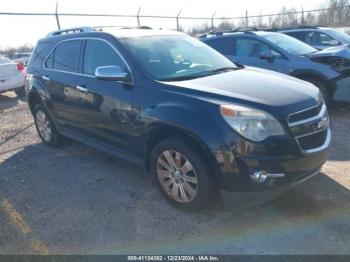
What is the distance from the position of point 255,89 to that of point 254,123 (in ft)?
1.75

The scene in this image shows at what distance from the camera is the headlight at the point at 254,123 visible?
3.21 m

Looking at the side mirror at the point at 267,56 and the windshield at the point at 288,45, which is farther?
the windshield at the point at 288,45

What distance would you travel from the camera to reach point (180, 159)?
143 inches

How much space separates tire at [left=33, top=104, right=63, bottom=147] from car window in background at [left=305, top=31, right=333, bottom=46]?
7.85 m

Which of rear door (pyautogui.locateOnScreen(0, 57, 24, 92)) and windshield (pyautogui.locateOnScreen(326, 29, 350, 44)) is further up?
windshield (pyautogui.locateOnScreen(326, 29, 350, 44))

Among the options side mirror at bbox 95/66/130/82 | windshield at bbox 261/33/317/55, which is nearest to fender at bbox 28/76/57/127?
side mirror at bbox 95/66/130/82

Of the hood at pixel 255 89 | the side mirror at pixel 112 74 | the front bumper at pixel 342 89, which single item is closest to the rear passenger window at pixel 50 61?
the side mirror at pixel 112 74

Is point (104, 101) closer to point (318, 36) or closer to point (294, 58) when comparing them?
point (294, 58)

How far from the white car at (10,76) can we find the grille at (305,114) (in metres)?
9.58

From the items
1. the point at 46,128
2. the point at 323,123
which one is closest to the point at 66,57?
the point at 46,128

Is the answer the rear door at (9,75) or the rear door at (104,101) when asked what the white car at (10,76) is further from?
the rear door at (104,101)

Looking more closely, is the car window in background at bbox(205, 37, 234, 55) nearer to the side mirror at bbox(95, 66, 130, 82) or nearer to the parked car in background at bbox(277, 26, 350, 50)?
the parked car in background at bbox(277, 26, 350, 50)

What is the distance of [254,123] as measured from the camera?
10.6 ft

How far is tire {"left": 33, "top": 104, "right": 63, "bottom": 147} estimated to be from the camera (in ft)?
19.8
